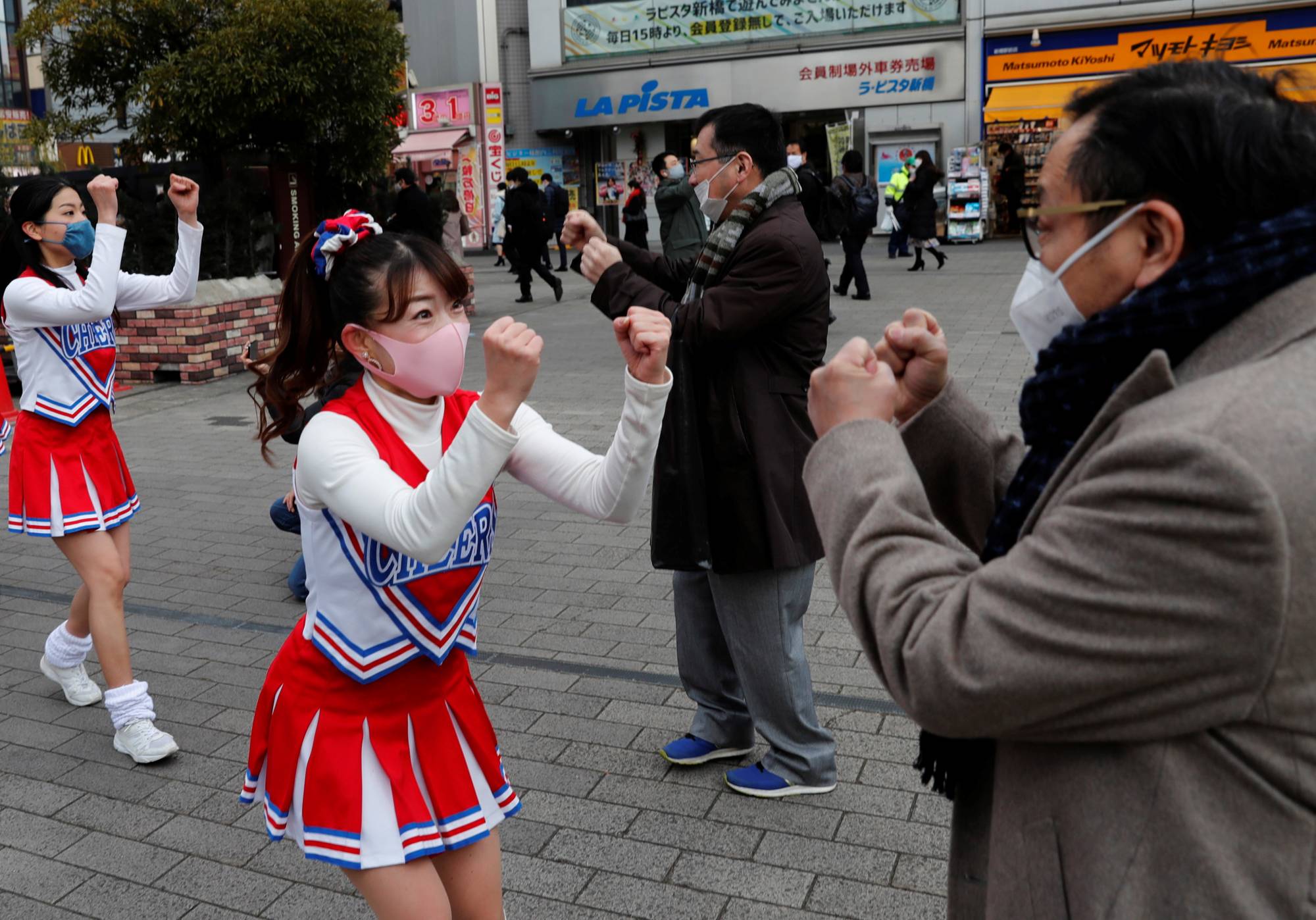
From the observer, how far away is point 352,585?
2.21 metres

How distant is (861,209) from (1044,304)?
13.1m

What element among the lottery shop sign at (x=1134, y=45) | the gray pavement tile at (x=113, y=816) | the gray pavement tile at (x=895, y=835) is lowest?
the gray pavement tile at (x=113, y=816)

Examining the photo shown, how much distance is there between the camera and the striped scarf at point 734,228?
3.44 metres

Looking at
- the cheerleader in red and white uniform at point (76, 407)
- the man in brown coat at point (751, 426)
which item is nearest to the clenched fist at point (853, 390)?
the man in brown coat at point (751, 426)

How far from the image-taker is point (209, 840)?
346cm

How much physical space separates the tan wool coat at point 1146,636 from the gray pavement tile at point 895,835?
1.97 metres

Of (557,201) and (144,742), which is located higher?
(557,201)

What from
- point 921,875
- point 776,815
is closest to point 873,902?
point 921,875

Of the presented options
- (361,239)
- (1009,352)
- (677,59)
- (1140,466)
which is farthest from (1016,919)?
(677,59)

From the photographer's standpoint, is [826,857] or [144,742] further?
[144,742]

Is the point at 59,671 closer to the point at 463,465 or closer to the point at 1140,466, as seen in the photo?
the point at 463,465

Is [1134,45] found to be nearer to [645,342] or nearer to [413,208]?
[413,208]

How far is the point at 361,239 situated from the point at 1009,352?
8.73m

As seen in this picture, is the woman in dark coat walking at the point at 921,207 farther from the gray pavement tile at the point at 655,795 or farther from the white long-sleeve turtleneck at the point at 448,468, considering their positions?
the white long-sleeve turtleneck at the point at 448,468
